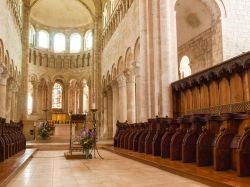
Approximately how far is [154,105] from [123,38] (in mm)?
8753

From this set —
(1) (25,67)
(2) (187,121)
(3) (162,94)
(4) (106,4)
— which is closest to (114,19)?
(4) (106,4)

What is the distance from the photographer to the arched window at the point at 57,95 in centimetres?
3662

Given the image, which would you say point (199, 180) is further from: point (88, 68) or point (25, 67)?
point (88, 68)

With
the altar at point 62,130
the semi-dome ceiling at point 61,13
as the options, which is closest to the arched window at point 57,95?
the semi-dome ceiling at point 61,13

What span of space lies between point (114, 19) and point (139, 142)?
15.1m

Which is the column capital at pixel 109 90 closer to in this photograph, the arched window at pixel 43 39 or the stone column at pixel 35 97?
the stone column at pixel 35 97

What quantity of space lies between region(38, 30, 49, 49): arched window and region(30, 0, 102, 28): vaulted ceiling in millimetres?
1122

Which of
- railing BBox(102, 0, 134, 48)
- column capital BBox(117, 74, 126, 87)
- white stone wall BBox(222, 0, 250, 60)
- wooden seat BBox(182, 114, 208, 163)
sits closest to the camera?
wooden seat BBox(182, 114, 208, 163)

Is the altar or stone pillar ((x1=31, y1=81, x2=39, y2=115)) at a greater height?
stone pillar ((x1=31, y1=81, x2=39, y2=115))

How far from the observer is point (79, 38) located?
36562mm

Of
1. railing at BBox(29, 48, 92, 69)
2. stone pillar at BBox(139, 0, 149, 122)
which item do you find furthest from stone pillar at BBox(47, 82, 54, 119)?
stone pillar at BBox(139, 0, 149, 122)

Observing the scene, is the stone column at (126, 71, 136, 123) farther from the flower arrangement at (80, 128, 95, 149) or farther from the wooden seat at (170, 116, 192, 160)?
the wooden seat at (170, 116, 192, 160)

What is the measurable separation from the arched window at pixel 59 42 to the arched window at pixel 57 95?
4.21 metres

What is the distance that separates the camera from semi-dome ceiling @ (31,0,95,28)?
34.2 meters
